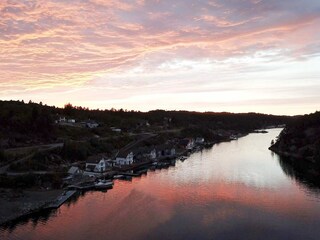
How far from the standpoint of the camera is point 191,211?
30.7 meters

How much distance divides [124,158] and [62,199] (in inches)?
761

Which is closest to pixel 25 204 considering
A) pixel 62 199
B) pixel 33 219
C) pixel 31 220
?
pixel 33 219

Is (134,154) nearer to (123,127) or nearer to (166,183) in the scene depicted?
(166,183)

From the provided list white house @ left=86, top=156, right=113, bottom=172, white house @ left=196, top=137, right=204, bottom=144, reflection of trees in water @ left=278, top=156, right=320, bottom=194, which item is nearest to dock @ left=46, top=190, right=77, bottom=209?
white house @ left=86, top=156, right=113, bottom=172

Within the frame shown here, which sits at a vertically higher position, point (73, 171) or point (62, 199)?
point (73, 171)

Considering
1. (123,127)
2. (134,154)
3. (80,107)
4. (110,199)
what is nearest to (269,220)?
(110,199)

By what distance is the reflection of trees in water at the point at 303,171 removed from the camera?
4266cm

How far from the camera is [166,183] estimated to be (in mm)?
41906

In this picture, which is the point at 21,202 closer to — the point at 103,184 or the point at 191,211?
the point at 103,184

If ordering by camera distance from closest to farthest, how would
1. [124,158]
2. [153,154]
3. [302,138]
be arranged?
1. [124,158]
2. [153,154]
3. [302,138]

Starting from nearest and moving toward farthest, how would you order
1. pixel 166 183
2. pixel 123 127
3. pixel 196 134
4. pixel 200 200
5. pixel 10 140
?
pixel 200 200, pixel 166 183, pixel 10 140, pixel 123 127, pixel 196 134

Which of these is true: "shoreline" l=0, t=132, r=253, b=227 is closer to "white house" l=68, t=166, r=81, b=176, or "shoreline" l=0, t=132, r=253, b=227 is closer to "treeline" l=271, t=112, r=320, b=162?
"white house" l=68, t=166, r=81, b=176

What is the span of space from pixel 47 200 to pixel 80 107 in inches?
3856

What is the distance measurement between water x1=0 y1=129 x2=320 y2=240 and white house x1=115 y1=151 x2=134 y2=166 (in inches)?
257
